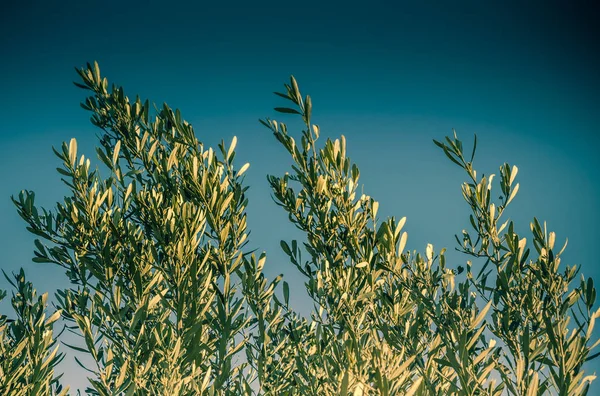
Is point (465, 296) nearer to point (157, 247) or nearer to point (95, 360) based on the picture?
point (157, 247)

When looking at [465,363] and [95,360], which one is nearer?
[465,363]

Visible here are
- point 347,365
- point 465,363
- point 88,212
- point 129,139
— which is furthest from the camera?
point 129,139

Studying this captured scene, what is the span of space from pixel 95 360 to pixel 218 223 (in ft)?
3.90

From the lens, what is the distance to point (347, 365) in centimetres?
301

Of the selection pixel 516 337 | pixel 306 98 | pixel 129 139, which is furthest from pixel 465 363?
pixel 129 139

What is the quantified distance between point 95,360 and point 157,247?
0.90 metres

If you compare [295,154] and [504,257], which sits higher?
[295,154]

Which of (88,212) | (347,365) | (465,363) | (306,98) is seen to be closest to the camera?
(465,363)

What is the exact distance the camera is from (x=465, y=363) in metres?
2.72

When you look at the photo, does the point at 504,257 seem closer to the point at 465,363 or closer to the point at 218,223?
the point at 465,363

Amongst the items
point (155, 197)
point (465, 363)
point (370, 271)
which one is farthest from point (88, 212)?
point (465, 363)

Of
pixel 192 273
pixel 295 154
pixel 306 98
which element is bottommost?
pixel 192 273

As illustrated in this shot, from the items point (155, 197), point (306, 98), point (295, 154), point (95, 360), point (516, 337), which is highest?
point (306, 98)

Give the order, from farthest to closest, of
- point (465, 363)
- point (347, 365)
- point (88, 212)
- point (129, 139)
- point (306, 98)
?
point (129, 139)
point (306, 98)
point (88, 212)
point (347, 365)
point (465, 363)
